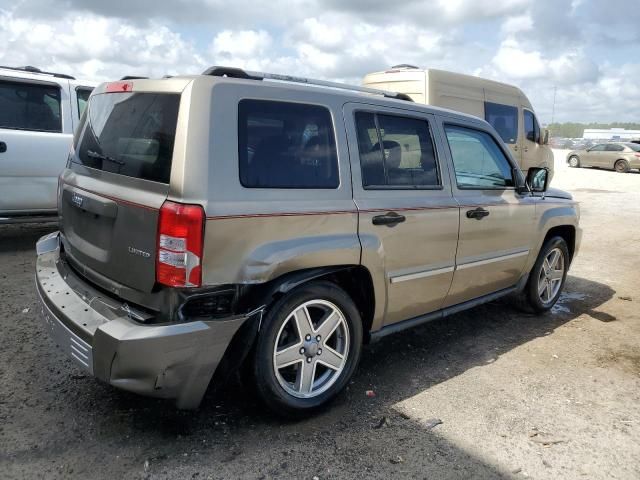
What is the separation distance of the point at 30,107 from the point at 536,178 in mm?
5511

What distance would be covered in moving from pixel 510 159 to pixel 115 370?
3501mm

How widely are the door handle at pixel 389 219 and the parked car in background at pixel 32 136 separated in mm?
4562

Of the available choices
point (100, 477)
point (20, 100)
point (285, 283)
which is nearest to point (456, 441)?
point (285, 283)

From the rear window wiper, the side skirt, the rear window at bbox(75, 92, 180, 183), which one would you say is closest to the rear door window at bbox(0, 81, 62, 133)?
the rear window at bbox(75, 92, 180, 183)

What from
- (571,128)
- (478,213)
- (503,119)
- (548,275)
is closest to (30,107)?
(478,213)

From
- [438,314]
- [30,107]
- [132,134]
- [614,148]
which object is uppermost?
[614,148]

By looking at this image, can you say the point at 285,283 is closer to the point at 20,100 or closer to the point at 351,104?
the point at 351,104

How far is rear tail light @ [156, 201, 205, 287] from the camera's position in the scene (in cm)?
245

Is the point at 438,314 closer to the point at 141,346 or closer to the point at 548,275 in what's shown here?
the point at 548,275

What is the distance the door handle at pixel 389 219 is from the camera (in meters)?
3.22

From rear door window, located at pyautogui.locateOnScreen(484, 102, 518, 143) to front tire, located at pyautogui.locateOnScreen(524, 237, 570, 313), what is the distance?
5.63 metres

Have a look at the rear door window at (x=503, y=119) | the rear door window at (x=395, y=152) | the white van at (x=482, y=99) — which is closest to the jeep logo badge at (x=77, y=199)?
the rear door window at (x=395, y=152)

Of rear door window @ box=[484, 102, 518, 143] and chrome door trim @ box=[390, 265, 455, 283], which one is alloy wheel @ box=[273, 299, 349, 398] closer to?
chrome door trim @ box=[390, 265, 455, 283]

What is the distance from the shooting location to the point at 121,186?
278cm
